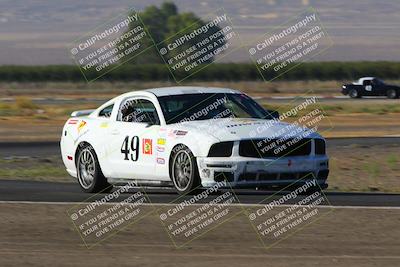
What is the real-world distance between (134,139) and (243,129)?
1.67 m

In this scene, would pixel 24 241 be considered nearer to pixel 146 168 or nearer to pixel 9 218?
pixel 9 218

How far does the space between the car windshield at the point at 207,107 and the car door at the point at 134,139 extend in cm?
22

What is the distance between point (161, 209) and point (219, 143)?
1392 millimetres

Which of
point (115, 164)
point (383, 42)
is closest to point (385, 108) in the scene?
point (115, 164)

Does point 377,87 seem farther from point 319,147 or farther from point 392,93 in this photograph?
point 319,147

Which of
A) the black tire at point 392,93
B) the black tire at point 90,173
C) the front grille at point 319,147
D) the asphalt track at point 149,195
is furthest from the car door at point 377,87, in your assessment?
the front grille at point 319,147

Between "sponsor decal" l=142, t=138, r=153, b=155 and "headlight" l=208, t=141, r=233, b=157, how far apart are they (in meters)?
1.15

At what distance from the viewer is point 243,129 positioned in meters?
14.5

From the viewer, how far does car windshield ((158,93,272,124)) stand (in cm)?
1509

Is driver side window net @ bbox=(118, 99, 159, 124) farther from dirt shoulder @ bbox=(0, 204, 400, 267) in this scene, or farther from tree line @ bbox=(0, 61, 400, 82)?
tree line @ bbox=(0, 61, 400, 82)

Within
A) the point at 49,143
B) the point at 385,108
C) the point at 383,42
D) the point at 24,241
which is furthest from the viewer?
the point at 383,42

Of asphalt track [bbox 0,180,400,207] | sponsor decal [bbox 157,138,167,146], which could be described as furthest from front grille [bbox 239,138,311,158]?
sponsor decal [bbox 157,138,167,146]

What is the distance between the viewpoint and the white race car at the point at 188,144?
14.2 meters

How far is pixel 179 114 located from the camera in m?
15.2
